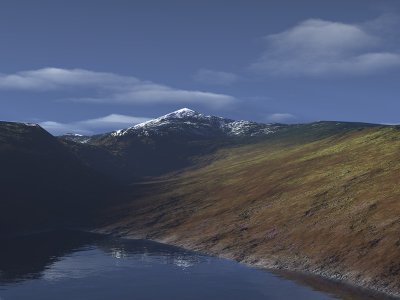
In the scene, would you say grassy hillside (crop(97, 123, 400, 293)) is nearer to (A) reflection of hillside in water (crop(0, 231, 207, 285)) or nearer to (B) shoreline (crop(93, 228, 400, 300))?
(B) shoreline (crop(93, 228, 400, 300))

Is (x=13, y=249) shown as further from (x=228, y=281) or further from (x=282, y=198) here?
(x=282, y=198)

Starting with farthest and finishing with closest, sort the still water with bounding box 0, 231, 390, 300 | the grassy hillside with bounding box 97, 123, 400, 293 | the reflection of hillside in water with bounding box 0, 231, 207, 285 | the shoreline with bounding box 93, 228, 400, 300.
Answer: the reflection of hillside in water with bounding box 0, 231, 207, 285 < the grassy hillside with bounding box 97, 123, 400, 293 < the still water with bounding box 0, 231, 390, 300 < the shoreline with bounding box 93, 228, 400, 300

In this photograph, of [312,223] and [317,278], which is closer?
[317,278]

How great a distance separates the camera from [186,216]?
185 m

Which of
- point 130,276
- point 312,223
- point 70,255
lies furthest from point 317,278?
point 70,255

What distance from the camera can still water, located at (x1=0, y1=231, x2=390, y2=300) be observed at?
10162cm

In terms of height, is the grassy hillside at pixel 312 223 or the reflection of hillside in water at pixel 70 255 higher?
the grassy hillside at pixel 312 223

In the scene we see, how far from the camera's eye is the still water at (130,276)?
333ft

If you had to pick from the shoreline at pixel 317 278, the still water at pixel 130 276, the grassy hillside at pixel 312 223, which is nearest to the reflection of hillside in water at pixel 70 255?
the still water at pixel 130 276

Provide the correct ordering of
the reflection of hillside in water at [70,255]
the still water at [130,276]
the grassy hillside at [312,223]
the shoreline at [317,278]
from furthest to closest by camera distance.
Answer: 1. the reflection of hillside in water at [70,255]
2. the grassy hillside at [312,223]
3. the still water at [130,276]
4. the shoreline at [317,278]

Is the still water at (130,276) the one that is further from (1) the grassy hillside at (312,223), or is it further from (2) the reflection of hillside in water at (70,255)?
(1) the grassy hillside at (312,223)

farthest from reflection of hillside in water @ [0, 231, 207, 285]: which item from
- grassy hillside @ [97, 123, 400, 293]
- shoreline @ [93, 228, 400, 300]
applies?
shoreline @ [93, 228, 400, 300]

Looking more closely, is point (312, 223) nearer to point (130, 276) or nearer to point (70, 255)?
point (130, 276)

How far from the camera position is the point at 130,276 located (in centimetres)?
11800
